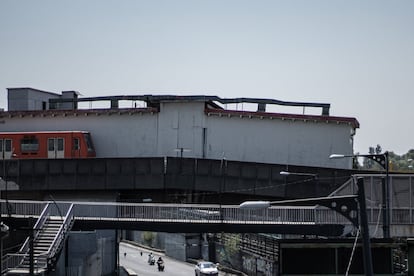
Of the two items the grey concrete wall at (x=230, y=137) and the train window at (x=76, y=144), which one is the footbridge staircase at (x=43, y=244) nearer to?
the train window at (x=76, y=144)

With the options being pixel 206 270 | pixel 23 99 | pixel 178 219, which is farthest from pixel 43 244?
pixel 23 99

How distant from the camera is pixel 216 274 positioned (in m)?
63.2

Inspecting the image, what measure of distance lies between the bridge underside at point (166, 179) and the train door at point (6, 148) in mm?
6986

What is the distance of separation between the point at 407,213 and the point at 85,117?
1724 inches

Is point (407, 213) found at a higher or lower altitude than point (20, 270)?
higher

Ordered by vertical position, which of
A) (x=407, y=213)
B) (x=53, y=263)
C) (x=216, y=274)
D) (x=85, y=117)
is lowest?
(x=216, y=274)

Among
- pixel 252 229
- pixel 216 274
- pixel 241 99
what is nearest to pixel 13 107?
pixel 241 99

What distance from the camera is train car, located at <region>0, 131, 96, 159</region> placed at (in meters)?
65.6

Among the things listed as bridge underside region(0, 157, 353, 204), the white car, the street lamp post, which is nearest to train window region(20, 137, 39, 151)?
bridge underside region(0, 157, 353, 204)

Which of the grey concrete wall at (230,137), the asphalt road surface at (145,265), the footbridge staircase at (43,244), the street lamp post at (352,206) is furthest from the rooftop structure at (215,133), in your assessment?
the street lamp post at (352,206)

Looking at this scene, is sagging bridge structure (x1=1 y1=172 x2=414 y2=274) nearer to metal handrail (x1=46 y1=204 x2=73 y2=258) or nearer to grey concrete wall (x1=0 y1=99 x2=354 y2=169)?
metal handrail (x1=46 y1=204 x2=73 y2=258)

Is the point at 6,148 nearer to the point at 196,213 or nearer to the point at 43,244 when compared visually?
the point at 43,244

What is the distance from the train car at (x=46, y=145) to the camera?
65562 mm

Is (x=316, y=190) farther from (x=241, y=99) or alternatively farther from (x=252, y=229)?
(x=241, y=99)
